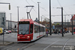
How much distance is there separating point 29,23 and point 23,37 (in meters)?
2.12

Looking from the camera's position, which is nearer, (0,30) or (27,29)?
(27,29)

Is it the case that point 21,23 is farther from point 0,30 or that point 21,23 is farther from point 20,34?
point 0,30

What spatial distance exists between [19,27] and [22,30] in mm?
632

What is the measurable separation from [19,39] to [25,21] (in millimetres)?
2647

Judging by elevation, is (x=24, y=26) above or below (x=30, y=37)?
above

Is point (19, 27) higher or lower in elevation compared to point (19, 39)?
higher

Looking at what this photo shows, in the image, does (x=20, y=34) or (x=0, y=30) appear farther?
(x=0, y=30)

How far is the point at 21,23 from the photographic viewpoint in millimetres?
22453

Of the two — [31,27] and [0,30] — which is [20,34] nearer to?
[31,27]

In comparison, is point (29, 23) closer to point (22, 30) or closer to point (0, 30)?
point (22, 30)

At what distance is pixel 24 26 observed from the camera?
2220 cm

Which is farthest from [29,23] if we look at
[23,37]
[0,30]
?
[0,30]

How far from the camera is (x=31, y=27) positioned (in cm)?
2281

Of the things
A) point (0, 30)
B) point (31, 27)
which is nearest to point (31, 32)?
point (31, 27)
